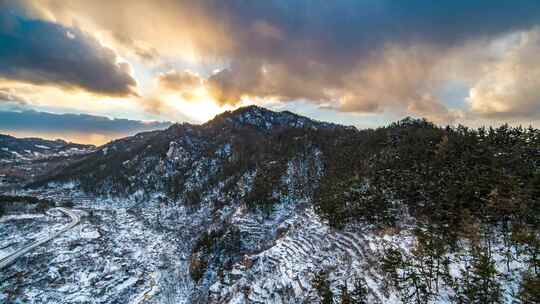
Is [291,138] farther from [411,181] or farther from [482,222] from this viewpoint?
[482,222]

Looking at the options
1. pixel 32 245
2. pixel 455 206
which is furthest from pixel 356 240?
pixel 32 245

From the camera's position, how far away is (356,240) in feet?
151

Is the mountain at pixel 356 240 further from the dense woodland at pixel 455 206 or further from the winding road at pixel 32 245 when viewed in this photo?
the winding road at pixel 32 245

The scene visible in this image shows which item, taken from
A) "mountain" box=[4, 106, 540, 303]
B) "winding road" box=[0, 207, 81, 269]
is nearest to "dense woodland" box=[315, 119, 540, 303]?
"mountain" box=[4, 106, 540, 303]

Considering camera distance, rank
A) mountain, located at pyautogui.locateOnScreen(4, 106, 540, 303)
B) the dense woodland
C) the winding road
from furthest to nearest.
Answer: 1. the winding road
2. mountain, located at pyautogui.locateOnScreen(4, 106, 540, 303)
3. the dense woodland

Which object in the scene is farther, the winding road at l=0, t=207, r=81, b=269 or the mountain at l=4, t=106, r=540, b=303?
the winding road at l=0, t=207, r=81, b=269

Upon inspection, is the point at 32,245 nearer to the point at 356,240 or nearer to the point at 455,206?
the point at 356,240

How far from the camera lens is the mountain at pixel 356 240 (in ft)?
104

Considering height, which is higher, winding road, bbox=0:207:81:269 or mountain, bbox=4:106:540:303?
mountain, bbox=4:106:540:303

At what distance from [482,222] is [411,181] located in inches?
680

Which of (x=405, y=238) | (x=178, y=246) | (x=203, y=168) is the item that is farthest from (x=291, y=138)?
(x=405, y=238)

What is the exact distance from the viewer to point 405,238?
1640 inches

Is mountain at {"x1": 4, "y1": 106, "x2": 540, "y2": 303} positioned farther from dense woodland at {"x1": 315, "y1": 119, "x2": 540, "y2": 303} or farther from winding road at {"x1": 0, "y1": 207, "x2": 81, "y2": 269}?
winding road at {"x1": 0, "y1": 207, "x2": 81, "y2": 269}

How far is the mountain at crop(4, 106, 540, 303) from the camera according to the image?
3156cm
